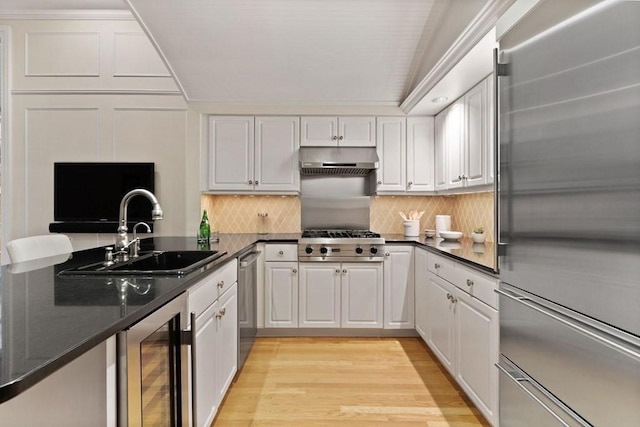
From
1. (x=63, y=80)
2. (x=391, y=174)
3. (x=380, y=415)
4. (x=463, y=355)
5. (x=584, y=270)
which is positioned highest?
(x=63, y=80)

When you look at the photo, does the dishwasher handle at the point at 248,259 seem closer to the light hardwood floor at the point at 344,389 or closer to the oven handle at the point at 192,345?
the light hardwood floor at the point at 344,389

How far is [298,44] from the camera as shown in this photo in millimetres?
3121

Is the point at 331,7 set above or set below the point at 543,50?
above

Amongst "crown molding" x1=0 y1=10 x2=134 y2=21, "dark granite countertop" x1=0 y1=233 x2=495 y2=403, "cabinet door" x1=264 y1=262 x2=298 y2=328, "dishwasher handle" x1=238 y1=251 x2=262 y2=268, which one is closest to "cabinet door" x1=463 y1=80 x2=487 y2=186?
"cabinet door" x1=264 y1=262 x2=298 y2=328

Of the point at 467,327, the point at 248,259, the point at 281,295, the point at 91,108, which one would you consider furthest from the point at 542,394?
the point at 91,108

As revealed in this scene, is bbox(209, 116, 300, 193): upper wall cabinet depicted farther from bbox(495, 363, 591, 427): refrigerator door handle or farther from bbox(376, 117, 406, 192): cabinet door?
bbox(495, 363, 591, 427): refrigerator door handle

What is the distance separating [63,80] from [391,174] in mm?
3703

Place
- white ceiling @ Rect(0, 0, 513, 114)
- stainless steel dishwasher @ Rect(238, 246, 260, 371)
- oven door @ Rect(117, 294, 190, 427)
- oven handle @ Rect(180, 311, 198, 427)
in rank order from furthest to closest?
1. white ceiling @ Rect(0, 0, 513, 114)
2. stainless steel dishwasher @ Rect(238, 246, 260, 371)
3. oven handle @ Rect(180, 311, 198, 427)
4. oven door @ Rect(117, 294, 190, 427)

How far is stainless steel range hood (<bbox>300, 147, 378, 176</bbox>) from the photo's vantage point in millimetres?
3582

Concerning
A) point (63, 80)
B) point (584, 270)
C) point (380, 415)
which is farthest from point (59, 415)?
point (63, 80)

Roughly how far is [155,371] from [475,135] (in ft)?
8.79

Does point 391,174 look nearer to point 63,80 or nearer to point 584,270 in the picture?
point 584,270

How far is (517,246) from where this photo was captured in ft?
4.89

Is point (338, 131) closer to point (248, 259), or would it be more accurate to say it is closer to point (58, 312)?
point (248, 259)
